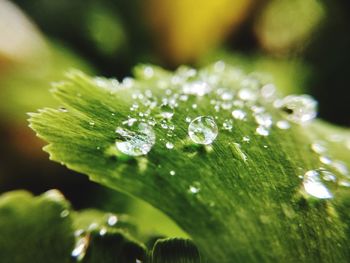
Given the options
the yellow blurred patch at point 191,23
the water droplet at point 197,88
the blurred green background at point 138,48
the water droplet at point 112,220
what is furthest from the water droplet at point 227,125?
the yellow blurred patch at point 191,23

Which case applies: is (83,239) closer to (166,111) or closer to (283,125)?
(166,111)

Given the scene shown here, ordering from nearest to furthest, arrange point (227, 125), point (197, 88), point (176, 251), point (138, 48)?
1. point (176, 251)
2. point (227, 125)
3. point (197, 88)
4. point (138, 48)

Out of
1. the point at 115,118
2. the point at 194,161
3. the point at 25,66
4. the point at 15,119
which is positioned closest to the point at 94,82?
the point at 115,118

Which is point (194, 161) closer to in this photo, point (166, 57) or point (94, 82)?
point (94, 82)

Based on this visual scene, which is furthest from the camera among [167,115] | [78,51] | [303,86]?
[78,51]

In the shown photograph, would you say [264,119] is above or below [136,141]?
above

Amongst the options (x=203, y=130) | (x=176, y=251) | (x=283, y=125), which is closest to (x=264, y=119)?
(x=283, y=125)

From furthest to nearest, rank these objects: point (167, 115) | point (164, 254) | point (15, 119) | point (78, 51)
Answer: point (78, 51), point (15, 119), point (167, 115), point (164, 254)
